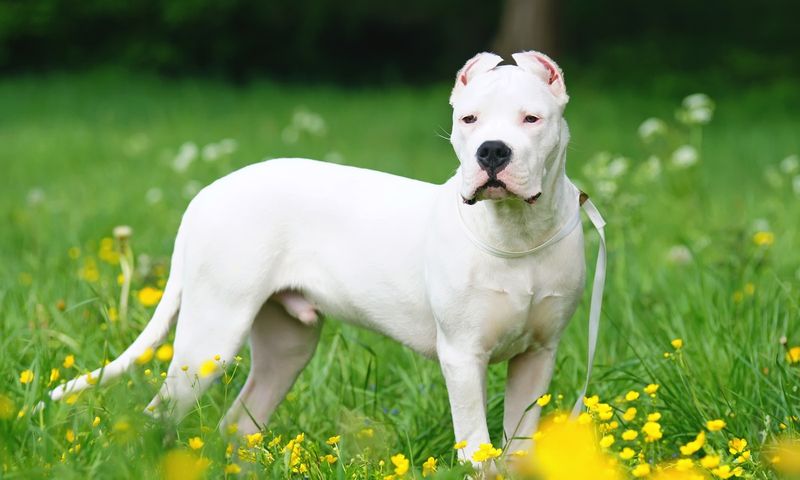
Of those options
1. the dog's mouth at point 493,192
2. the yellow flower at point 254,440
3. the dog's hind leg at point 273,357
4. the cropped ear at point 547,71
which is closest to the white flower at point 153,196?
the dog's hind leg at point 273,357

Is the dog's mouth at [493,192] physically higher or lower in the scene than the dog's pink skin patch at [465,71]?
lower

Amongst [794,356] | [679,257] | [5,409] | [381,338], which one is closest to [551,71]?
[794,356]

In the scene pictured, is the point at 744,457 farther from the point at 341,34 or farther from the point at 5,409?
the point at 341,34

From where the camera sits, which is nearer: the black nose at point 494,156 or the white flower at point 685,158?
the black nose at point 494,156

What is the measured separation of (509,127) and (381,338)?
1959mm

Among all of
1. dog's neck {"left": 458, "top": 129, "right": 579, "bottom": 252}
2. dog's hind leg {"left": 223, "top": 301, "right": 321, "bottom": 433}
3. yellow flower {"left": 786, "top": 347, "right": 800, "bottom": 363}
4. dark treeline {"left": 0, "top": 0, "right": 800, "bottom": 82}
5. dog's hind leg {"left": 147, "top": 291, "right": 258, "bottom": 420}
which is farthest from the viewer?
dark treeline {"left": 0, "top": 0, "right": 800, "bottom": 82}

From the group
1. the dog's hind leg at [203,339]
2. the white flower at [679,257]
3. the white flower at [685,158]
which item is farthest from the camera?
the white flower at [685,158]

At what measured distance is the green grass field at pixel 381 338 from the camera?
3.02 metres

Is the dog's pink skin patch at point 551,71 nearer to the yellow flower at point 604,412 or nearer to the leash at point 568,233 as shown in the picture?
the leash at point 568,233

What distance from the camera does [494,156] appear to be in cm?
292

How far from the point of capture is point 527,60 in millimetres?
3195

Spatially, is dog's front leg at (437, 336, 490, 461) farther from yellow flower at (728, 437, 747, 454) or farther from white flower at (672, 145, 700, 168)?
white flower at (672, 145, 700, 168)

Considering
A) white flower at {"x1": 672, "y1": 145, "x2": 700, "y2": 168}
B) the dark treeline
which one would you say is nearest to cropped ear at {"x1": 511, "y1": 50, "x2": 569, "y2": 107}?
white flower at {"x1": 672, "y1": 145, "x2": 700, "y2": 168}

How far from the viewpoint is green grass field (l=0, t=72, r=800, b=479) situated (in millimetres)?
3021
